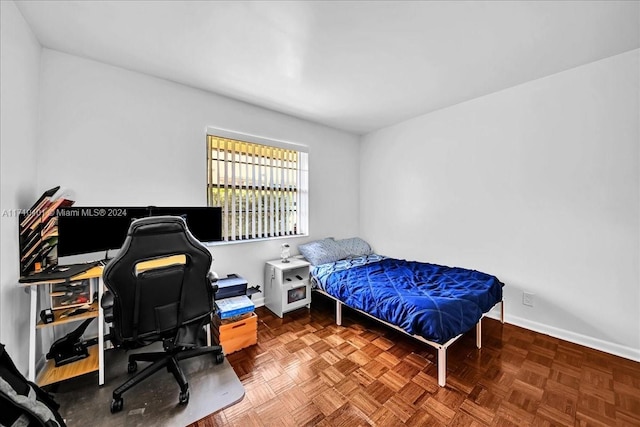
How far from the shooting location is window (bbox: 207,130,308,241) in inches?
113

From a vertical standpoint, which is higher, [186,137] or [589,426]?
[186,137]

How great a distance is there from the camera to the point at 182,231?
1607mm

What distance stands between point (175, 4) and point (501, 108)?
320 cm

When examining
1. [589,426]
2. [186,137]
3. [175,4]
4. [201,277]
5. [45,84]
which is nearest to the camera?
[589,426]

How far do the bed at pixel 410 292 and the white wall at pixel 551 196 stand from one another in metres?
0.44

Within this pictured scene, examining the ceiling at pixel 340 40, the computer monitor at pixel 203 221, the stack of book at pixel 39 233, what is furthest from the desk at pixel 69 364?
the ceiling at pixel 340 40

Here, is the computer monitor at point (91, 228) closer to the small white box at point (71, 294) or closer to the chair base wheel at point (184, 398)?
the small white box at point (71, 294)

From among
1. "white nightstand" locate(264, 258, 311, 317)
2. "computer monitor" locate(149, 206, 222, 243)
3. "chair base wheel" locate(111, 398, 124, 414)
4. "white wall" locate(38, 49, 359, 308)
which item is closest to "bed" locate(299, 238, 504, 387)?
"white nightstand" locate(264, 258, 311, 317)

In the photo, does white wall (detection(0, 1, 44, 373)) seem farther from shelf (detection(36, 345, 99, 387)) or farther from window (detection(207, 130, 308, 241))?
window (detection(207, 130, 308, 241))

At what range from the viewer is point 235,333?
2.23 m

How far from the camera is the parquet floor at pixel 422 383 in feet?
5.02

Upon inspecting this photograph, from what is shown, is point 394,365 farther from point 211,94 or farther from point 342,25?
point 211,94

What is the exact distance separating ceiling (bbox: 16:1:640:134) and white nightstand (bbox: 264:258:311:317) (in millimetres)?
2035

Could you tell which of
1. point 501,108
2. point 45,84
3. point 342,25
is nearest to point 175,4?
point 342,25
